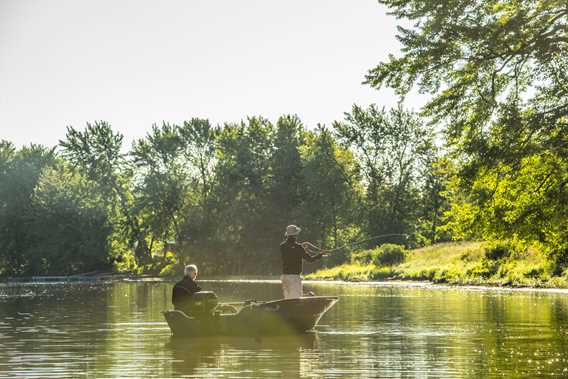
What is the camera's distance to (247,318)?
23062 millimetres

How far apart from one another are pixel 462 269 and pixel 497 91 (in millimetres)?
27998

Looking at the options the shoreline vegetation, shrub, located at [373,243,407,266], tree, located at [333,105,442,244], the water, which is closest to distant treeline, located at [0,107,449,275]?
tree, located at [333,105,442,244]

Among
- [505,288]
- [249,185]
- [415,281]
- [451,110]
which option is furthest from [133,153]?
[451,110]

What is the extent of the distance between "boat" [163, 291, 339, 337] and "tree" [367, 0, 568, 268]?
18.5ft

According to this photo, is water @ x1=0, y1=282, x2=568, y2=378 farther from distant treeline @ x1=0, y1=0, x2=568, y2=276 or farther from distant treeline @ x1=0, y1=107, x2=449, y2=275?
distant treeline @ x1=0, y1=107, x2=449, y2=275

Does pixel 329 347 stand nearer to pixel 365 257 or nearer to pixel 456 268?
pixel 456 268

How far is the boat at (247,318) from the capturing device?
75.5 ft

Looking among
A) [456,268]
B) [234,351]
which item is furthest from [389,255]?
[234,351]

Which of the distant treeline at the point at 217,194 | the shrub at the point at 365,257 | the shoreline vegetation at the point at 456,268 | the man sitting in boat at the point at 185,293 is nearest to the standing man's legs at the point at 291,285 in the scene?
the man sitting in boat at the point at 185,293

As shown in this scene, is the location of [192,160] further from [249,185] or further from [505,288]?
[505,288]

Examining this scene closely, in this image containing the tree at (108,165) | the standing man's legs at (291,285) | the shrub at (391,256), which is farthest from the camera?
the tree at (108,165)

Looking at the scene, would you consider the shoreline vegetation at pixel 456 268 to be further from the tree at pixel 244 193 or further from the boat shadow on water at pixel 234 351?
the tree at pixel 244 193

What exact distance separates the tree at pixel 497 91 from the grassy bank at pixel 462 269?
24.9 feet

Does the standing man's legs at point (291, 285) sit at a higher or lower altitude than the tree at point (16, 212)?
lower
